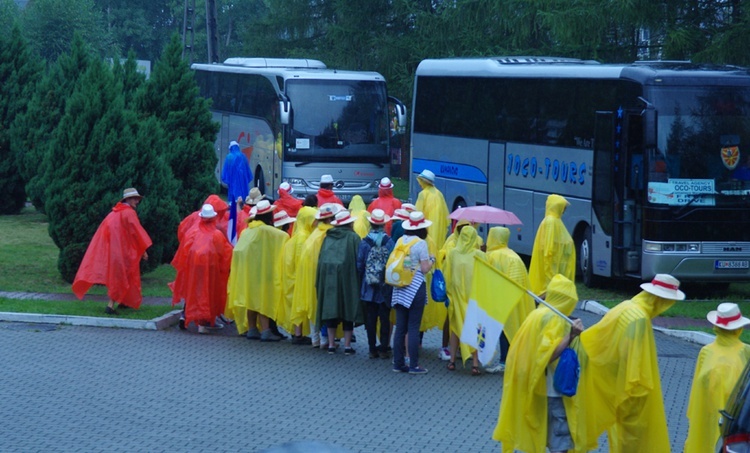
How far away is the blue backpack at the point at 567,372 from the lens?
8.18 m

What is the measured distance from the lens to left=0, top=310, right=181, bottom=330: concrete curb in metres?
15.6

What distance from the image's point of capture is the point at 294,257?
1478 centimetres

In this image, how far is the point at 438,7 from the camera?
4234 centimetres

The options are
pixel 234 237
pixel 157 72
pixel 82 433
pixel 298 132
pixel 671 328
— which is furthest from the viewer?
pixel 298 132

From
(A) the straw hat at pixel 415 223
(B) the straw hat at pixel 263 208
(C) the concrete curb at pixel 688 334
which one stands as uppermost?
(A) the straw hat at pixel 415 223

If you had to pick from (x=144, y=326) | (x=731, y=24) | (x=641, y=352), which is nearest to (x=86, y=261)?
(x=144, y=326)

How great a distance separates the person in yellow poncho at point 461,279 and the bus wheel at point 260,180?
732 inches

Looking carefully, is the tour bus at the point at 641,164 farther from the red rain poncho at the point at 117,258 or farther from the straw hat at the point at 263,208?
the red rain poncho at the point at 117,258

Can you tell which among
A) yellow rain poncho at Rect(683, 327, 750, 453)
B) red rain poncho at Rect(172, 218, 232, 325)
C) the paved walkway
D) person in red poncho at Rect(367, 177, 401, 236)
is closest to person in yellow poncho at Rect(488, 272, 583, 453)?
yellow rain poncho at Rect(683, 327, 750, 453)

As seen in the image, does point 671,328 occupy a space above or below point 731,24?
below

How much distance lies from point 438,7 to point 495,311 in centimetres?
3394

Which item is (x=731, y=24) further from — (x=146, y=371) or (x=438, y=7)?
(x=438, y=7)

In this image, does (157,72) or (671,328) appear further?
(157,72)

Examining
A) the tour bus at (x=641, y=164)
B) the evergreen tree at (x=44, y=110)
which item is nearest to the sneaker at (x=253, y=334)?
the tour bus at (x=641, y=164)
